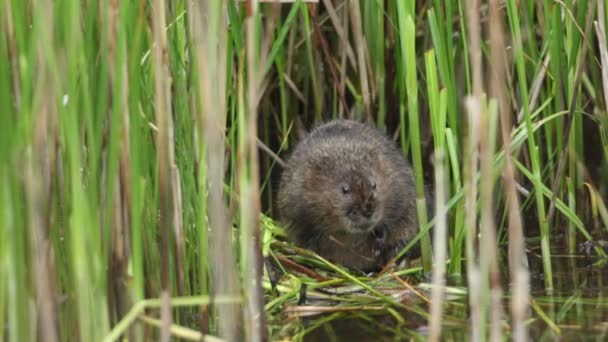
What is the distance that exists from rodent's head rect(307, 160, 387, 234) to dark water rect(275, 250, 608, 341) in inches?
27.9

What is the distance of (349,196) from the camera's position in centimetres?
441

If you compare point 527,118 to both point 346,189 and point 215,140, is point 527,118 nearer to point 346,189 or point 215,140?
point 346,189

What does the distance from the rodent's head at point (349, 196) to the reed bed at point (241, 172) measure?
0.22 metres

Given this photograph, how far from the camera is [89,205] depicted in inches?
96.7

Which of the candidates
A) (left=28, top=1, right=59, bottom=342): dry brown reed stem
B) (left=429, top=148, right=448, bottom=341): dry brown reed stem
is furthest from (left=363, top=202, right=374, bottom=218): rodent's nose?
(left=28, top=1, right=59, bottom=342): dry brown reed stem

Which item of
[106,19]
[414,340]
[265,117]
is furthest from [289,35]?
[106,19]

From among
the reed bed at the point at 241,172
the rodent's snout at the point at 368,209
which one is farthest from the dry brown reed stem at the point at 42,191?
the rodent's snout at the point at 368,209

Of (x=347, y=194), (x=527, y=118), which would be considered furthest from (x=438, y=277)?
(x=347, y=194)

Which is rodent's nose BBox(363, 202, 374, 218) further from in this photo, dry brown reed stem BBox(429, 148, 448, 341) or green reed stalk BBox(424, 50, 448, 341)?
dry brown reed stem BBox(429, 148, 448, 341)

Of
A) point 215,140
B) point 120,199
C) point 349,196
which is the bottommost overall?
point 349,196

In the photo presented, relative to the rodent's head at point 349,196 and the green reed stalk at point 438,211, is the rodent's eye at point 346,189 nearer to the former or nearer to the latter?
the rodent's head at point 349,196

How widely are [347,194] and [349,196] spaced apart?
2cm

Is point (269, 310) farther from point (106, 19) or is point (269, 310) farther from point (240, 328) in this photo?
point (106, 19)

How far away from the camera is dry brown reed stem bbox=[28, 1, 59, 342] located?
2.22 metres
